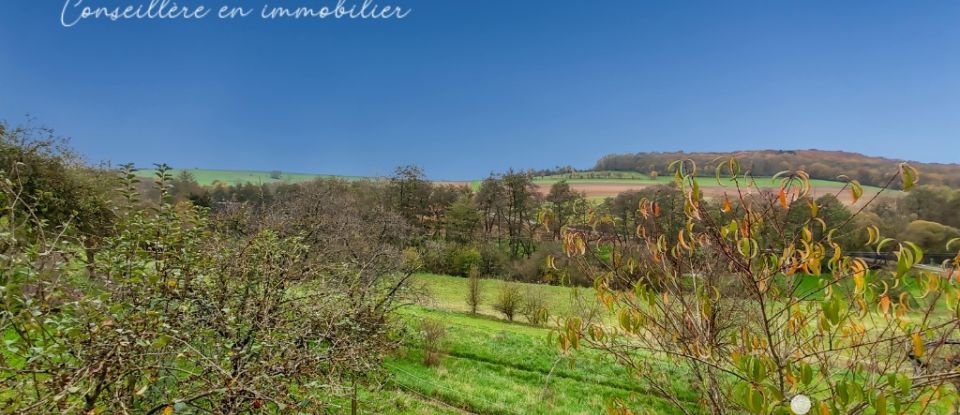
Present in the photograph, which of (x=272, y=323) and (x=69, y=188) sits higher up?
(x=69, y=188)

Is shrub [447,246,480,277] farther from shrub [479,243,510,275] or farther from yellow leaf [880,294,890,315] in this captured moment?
yellow leaf [880,294,890,315]

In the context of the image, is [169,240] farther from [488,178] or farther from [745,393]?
[488,178]

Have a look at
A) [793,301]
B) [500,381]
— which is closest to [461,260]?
[500,381]

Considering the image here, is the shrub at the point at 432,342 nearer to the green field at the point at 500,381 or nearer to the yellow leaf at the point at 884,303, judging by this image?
the green field at the point at 500,381

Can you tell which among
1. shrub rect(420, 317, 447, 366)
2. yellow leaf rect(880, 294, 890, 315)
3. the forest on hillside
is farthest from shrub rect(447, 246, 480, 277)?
yellow leaf rect(880, 294, 890, 315)

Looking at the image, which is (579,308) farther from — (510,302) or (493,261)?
(493,261)

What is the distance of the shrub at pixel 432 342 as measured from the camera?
41.5 ft

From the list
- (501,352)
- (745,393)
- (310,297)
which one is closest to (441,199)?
(501,352)

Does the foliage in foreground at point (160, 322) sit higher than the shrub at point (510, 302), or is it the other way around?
the foliage in foreground at point (160, 322)

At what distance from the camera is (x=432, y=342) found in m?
A: 13.1

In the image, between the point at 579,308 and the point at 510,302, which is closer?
the point at 579,308

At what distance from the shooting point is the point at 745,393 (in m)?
1.83

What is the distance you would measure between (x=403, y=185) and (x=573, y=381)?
117 feet

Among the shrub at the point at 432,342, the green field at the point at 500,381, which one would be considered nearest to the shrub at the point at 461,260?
the green field at the point at 500,381
